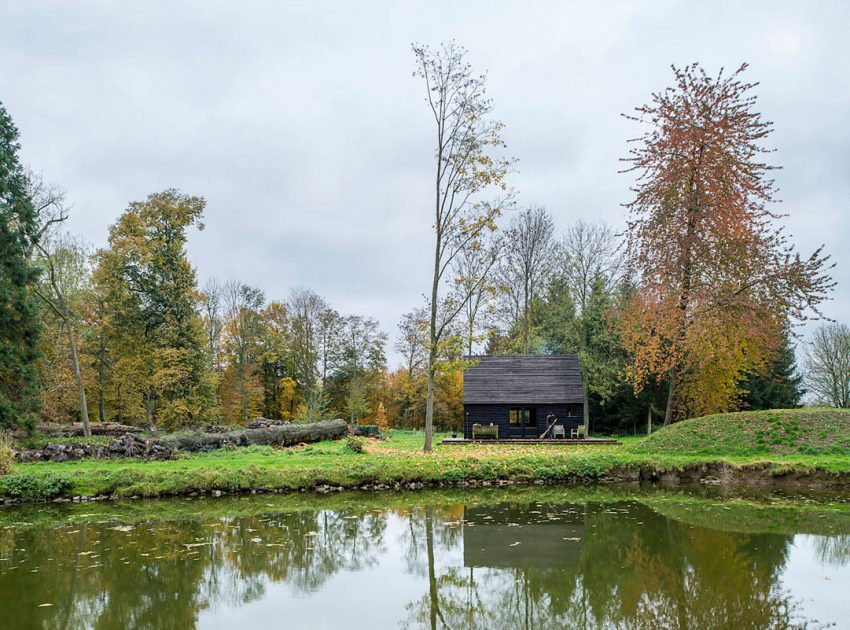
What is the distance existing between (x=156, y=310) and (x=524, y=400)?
59.1ft

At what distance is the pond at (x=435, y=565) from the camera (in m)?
6.45

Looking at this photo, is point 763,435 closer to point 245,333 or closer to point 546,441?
point 546,441

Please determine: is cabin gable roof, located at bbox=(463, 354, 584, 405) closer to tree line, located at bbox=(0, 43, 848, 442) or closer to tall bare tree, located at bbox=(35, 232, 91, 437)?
tree line, located at bbox=(0, 43, 848, 442)

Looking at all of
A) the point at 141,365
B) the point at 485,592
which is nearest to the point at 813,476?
the point at 485,592

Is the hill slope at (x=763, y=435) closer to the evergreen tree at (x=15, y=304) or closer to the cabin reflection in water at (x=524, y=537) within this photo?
the cabin reflection in water at (x=524, y=537)

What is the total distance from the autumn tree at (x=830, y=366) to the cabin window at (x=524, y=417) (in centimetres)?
1815

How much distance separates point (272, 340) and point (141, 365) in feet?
53.7

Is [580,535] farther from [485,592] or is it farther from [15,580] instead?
[15,580]

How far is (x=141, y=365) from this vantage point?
28219 mm

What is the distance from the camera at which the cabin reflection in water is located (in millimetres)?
8492

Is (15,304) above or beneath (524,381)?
above

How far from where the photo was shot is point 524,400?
1098 inches

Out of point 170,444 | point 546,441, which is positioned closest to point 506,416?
point 546,441

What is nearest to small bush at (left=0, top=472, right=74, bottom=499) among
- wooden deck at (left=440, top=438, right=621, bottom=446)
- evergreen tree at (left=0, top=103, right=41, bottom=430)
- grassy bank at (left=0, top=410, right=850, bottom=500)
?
grassy bank at (left=0, top=410, right=850, bottom=500)
